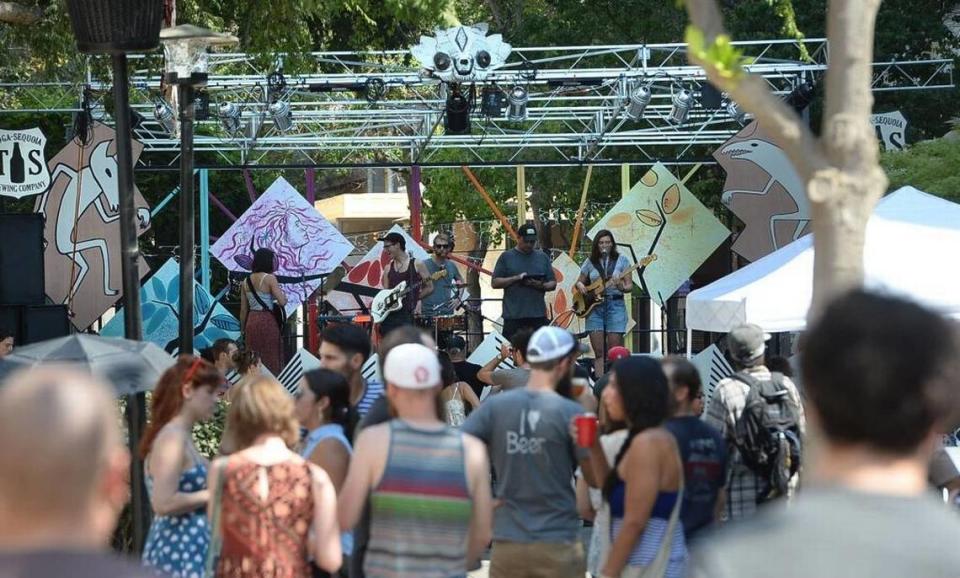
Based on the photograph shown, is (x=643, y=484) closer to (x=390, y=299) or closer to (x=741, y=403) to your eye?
(x=741, y=403)

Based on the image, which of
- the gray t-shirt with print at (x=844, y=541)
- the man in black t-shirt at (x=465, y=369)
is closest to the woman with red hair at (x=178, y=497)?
the gray t-shirt with print at (x=844, y=541)

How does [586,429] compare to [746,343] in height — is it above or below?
below

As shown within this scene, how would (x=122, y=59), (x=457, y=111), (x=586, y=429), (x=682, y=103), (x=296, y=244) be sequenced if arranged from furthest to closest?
(x=296, y=244) → (x=682, y=103) → (x=457, y=111) → (x=122, y=59) → (x=586, y=429)

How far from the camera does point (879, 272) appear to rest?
9.12 meters

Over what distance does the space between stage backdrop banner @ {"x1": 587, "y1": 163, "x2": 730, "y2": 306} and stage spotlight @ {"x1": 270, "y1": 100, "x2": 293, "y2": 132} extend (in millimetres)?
4298

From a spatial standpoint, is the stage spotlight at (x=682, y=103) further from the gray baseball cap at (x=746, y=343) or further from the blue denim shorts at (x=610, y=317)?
the gray baseball cap at (x=746, y=343)

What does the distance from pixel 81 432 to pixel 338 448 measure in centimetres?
334

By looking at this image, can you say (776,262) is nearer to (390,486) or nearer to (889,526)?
(390,486)

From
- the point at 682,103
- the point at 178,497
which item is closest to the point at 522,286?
the point at 682,103

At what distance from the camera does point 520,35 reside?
Answer: 87.8 feet

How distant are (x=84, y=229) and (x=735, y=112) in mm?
8472

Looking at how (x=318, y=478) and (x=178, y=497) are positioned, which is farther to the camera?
(x=178, y=497)

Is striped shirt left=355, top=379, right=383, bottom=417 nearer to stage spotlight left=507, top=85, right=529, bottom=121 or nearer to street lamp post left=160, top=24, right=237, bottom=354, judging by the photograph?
street lamp post left=160, top=24, right=237, bottom=354

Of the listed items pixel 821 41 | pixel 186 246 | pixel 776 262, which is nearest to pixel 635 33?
pixel 821 41
